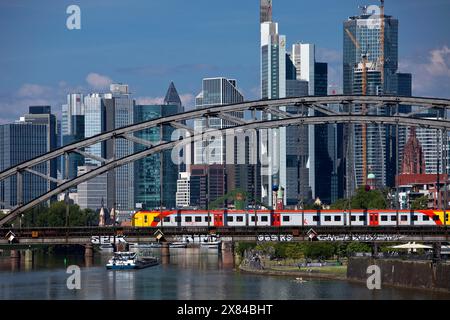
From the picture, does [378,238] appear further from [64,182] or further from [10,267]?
[10,267]

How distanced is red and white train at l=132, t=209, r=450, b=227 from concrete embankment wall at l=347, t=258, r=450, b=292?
12698 mm

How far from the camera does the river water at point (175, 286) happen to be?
307 feet

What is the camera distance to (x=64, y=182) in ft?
331

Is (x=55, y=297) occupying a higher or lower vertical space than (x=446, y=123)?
lower

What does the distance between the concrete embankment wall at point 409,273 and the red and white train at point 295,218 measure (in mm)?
12698

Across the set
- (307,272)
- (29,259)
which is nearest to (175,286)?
(307,272)

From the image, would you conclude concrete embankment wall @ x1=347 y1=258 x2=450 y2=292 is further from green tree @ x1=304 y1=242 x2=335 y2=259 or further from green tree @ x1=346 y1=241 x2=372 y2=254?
green tree @ x1=304 y1=242 x2=335 y2=259

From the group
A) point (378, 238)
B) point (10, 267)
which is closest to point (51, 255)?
point (10, 267)

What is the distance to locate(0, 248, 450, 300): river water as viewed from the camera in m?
93.4

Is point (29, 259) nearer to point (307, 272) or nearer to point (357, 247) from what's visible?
point (357, 247)

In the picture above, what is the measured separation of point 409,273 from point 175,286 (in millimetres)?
17587

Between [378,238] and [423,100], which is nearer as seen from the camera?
[423,100]
